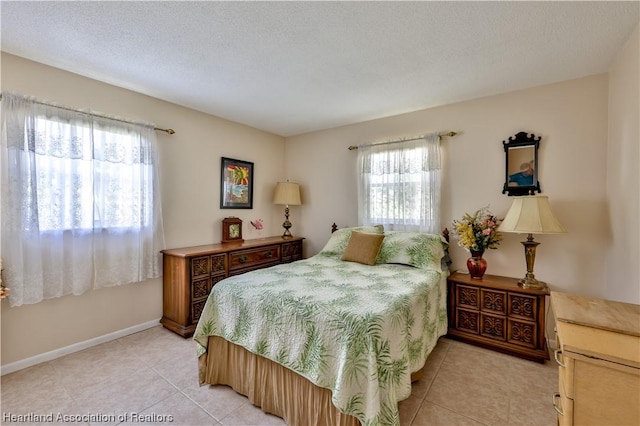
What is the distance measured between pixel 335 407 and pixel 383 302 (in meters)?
0.63

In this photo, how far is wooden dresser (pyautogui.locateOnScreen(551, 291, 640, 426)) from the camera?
862 millimetres

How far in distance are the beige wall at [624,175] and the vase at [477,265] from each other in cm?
90

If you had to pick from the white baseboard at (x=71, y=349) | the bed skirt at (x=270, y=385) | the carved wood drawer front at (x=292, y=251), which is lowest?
the white baseboard at (x=71, y=349)

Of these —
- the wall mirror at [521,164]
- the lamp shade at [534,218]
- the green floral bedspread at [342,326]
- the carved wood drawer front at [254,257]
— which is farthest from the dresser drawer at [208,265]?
the wall mirror at [521,164]

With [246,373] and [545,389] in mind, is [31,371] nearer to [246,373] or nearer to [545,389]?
[246,373]

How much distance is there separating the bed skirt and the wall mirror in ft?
6.84

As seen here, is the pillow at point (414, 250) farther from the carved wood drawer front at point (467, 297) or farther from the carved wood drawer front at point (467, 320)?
the carved wood drawer front at point (467, 320)

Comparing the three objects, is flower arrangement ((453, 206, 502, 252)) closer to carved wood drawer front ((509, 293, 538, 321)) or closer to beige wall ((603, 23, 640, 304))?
carved wood drawer front ((509, 293, 538, 321))

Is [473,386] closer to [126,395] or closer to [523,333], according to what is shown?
[523,333]

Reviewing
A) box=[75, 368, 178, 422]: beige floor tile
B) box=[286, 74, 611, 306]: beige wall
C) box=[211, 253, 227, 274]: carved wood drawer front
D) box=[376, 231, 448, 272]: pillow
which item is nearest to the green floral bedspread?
box=[376, 231, 448, 272]: pillow

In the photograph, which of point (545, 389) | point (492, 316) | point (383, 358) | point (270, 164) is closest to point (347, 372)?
point (383, 358)

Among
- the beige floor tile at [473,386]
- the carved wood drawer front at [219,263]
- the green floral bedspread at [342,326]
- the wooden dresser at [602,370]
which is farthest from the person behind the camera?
the carved wood drawer front at [219,263]

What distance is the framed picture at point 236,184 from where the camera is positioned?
145 inches

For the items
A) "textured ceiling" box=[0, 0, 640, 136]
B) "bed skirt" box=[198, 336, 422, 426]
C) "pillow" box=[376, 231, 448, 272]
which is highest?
"textured ceiling" box=[0, 0, 640, 136]
